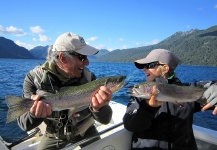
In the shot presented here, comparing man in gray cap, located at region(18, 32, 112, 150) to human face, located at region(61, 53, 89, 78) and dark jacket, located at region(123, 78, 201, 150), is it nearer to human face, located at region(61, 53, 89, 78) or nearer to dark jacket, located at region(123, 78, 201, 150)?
human face, located at region(61, 53, 89, 78)

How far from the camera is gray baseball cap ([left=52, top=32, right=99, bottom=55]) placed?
11.9 feet

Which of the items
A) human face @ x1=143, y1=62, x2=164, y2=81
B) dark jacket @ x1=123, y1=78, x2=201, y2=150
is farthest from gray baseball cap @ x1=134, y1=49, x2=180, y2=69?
dark jacket @ x1=123, y1=78, x2=201, y2=150

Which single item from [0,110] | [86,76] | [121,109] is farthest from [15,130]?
[86,76]

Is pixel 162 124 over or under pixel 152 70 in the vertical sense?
under

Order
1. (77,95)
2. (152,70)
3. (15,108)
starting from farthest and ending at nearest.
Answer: (152,70) → (77,95) → (15,108)

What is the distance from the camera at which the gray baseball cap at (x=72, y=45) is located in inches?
143

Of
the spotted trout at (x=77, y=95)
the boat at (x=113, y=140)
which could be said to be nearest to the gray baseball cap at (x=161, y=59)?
the spotted trout at (x=77, y=95)

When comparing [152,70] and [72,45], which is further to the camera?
[152,70]

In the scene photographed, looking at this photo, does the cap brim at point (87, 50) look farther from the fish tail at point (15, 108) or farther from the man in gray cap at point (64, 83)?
the fish tail at point (15, 108)

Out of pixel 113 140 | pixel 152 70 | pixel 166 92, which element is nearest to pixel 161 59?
pixel 152 70

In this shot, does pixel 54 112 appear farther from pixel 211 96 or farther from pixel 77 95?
pixel 211 96

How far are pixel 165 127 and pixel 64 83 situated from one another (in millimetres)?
1729

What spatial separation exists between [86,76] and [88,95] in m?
0.82

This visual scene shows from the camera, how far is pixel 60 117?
3.66m
